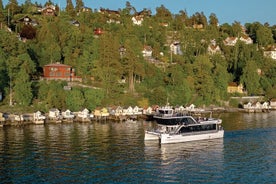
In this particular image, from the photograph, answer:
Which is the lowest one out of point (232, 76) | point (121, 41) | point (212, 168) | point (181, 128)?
point (212, 168)

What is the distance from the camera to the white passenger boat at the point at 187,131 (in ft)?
153

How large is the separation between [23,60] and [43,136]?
2997 centimetres

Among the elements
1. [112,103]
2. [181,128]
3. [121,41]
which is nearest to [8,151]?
[181,128]

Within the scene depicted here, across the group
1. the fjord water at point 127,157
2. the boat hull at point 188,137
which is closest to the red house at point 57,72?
the fjord water at point 127,157

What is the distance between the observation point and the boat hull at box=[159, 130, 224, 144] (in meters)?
46.1

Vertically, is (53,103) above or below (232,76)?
below

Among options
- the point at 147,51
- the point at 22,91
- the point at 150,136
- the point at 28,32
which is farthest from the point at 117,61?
the point at 150,136

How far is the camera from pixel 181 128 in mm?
47625

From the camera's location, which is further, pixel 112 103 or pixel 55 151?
pixel 112 103

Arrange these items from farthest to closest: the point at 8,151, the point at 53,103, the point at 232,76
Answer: the point at 232,76, the point at 53,103, the point at 8,151

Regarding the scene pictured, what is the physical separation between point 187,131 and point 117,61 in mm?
39626

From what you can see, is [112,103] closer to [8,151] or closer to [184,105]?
[184,105]

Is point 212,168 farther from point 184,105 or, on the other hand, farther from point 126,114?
point 184,105

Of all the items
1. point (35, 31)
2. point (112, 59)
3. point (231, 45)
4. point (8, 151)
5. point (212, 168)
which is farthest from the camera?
point (231, 45)
